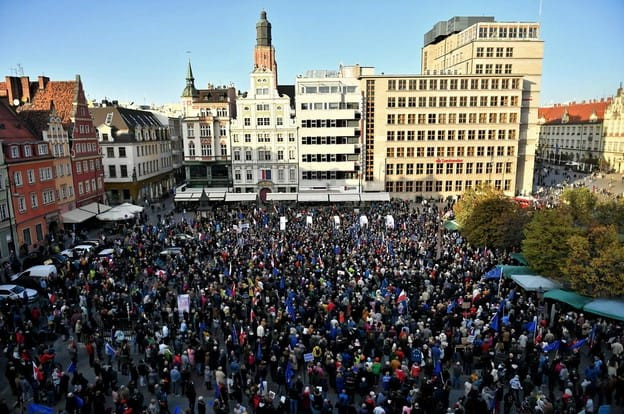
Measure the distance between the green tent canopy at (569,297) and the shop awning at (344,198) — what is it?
91.8 ft

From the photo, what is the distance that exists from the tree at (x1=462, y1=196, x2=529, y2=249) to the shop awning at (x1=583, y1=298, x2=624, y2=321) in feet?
30.2

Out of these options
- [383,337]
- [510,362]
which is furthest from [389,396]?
[510,362]

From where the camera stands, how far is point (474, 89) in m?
55.0

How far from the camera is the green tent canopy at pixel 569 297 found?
1975cm

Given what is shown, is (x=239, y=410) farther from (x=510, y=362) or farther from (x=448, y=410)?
(x=510, y=362)

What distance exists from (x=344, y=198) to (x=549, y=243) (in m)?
26.9

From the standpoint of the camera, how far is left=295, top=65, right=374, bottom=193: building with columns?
173ft

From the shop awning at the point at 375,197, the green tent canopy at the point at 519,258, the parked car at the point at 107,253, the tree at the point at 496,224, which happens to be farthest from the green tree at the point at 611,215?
the parked car at the point at 107,253

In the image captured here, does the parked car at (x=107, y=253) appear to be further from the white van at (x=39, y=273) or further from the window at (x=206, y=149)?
the window at (x=206, y=149)

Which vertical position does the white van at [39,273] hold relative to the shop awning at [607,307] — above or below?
below

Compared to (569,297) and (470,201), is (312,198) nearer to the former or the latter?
(470,201)

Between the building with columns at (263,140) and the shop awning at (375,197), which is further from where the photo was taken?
the building with columns at (263,140)

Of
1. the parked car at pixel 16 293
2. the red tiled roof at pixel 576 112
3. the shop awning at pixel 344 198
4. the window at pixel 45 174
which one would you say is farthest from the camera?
the red tiled roof at pixel 576 112

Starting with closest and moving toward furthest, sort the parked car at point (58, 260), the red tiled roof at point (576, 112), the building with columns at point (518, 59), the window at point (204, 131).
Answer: the parked car at point (58, 260) → the window at point (204, 131) → the building with columns at point (518, 59) → the red tiled roof at point (576, 112)
